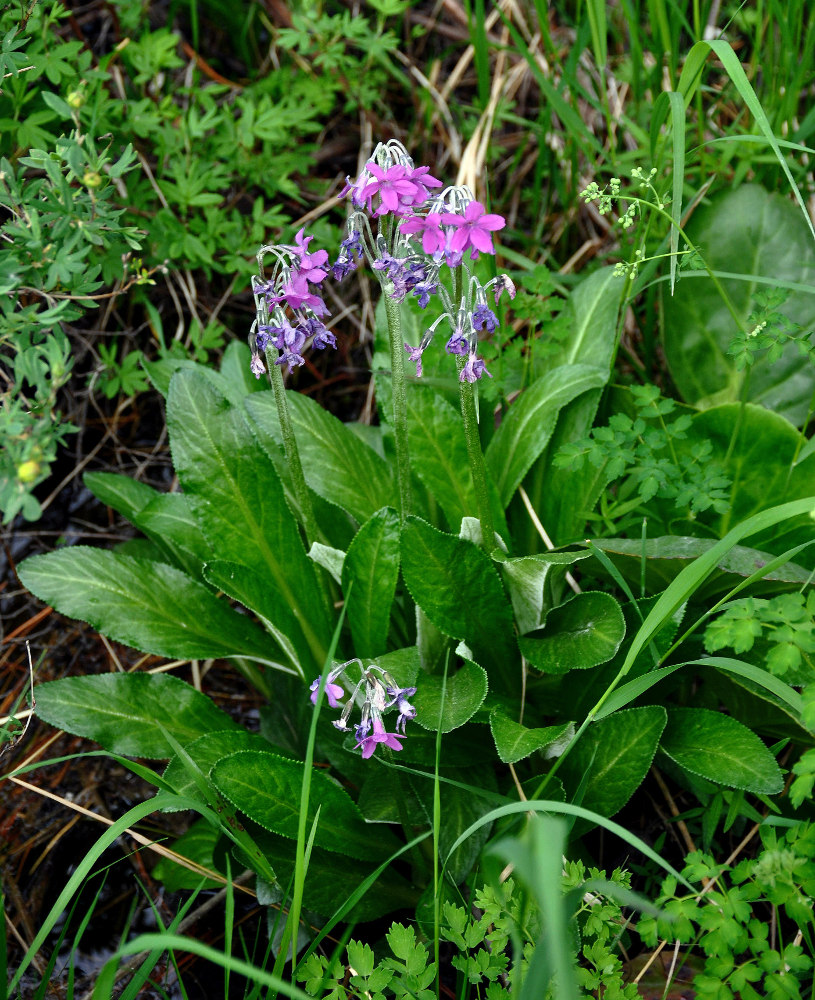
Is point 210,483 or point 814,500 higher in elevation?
point 814,500

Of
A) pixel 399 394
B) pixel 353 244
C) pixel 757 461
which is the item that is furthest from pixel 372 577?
pixel 757 461

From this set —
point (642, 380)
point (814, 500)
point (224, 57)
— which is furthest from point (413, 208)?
point (224, 57)

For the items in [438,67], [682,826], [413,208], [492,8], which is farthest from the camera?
[492,8]

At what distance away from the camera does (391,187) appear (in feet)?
5.16

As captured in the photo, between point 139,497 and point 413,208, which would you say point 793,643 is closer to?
point 413,208

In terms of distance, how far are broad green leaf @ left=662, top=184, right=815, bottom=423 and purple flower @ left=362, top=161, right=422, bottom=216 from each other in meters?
1.35

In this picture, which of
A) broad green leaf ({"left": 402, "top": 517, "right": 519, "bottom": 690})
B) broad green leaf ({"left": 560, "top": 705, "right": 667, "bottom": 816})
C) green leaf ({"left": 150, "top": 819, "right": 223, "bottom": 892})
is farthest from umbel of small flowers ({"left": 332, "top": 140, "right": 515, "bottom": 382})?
green leaf ({"left": 150, "top": 819, "right": 223, "bottom": 892})

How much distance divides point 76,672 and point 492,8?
291 cm

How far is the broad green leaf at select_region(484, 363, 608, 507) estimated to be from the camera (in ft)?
7.53

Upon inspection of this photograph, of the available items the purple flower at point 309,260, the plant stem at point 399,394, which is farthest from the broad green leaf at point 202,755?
the purple flower at point 309,260

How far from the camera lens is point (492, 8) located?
12.2 ft

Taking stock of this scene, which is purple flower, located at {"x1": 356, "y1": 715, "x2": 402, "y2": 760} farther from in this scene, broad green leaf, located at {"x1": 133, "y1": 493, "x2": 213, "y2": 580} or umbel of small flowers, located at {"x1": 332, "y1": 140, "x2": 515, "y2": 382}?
broad green leaf, located at {"x1": 133, "y1": 493, "x2": 213, "y2": 580}

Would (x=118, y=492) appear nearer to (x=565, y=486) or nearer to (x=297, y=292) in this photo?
(x=297, y=292)

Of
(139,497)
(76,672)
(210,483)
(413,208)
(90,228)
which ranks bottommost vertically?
(76,672)
